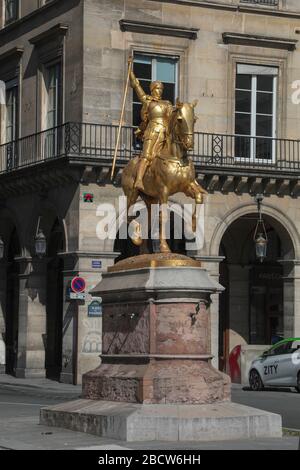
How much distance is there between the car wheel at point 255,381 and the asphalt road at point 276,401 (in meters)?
0.18

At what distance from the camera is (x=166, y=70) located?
3841 centimetres

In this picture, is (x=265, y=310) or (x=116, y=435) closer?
(x=116, y=435)

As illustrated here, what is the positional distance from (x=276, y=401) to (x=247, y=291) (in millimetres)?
12841

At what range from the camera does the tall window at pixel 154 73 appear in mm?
37906

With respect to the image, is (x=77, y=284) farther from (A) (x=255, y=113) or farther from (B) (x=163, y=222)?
(B) (x=163, y=222)

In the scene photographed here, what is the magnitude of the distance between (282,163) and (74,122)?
705 cm

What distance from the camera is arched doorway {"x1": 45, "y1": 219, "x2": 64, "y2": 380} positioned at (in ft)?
137

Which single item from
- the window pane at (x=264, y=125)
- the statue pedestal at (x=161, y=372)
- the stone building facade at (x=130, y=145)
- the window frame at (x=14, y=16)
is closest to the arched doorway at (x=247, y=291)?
the stone building facade at (x=130, y=145)

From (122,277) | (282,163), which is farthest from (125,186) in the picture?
(282,163)

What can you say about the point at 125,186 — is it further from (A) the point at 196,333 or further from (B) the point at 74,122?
(B) the point at 74,122

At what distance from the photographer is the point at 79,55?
37.2 m

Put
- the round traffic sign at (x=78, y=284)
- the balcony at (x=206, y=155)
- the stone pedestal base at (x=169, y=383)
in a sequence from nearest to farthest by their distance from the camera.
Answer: the stone pedestal base at (x=169, y=383) < the round traffic sign at (x=78, y=284) < the balcony at (x=206, y=155)

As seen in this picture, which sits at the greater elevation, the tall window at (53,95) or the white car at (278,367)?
the tall window at (53,95)

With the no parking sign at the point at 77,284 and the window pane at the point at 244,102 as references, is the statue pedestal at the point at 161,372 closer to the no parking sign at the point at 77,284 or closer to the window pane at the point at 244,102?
the no parking sign at the point at 77,284
